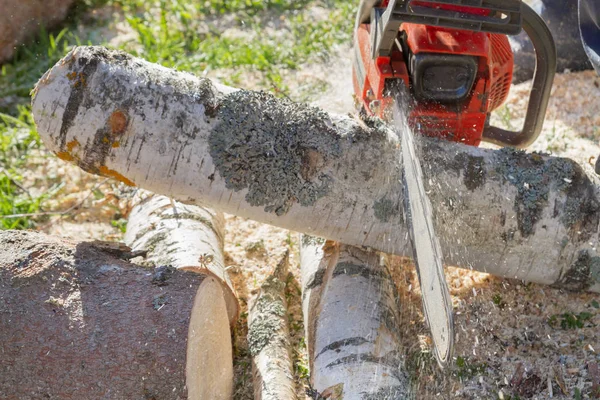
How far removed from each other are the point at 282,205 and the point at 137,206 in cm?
102

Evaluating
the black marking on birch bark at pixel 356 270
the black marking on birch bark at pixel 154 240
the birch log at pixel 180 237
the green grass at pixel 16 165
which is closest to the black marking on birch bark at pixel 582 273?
the black marking on birch bark at pixel 356 270

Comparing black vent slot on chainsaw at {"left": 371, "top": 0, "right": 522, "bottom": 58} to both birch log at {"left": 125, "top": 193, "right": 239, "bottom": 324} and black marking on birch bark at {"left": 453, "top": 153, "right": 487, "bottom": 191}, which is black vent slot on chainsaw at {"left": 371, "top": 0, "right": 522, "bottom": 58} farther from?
birch log at {"left": 125, "top": 193, "right": 239, "bottom": 324}

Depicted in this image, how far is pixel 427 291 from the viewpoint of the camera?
240 centimetres

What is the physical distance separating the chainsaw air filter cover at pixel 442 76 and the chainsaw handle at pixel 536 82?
311 mm

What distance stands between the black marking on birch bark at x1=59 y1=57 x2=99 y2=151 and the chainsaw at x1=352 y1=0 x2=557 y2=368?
1.11 meters

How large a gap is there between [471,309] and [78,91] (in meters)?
1.88

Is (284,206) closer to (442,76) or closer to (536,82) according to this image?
(442,76)

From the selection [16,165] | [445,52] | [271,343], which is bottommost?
[16,165]

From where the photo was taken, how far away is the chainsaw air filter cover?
8.74 feet

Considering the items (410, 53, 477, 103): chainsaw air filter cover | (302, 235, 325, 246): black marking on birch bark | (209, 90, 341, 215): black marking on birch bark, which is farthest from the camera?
(302, 235, 325, 246): black marking on birch bark

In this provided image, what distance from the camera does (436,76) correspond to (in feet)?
8.93

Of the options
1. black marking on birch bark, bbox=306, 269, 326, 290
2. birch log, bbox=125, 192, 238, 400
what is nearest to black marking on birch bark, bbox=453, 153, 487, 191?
black marking on birch bark, bbox=306, 269, 326, 290

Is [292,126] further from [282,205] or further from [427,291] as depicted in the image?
Answer: [427,291]

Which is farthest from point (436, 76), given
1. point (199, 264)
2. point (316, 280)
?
point (199, 264)
